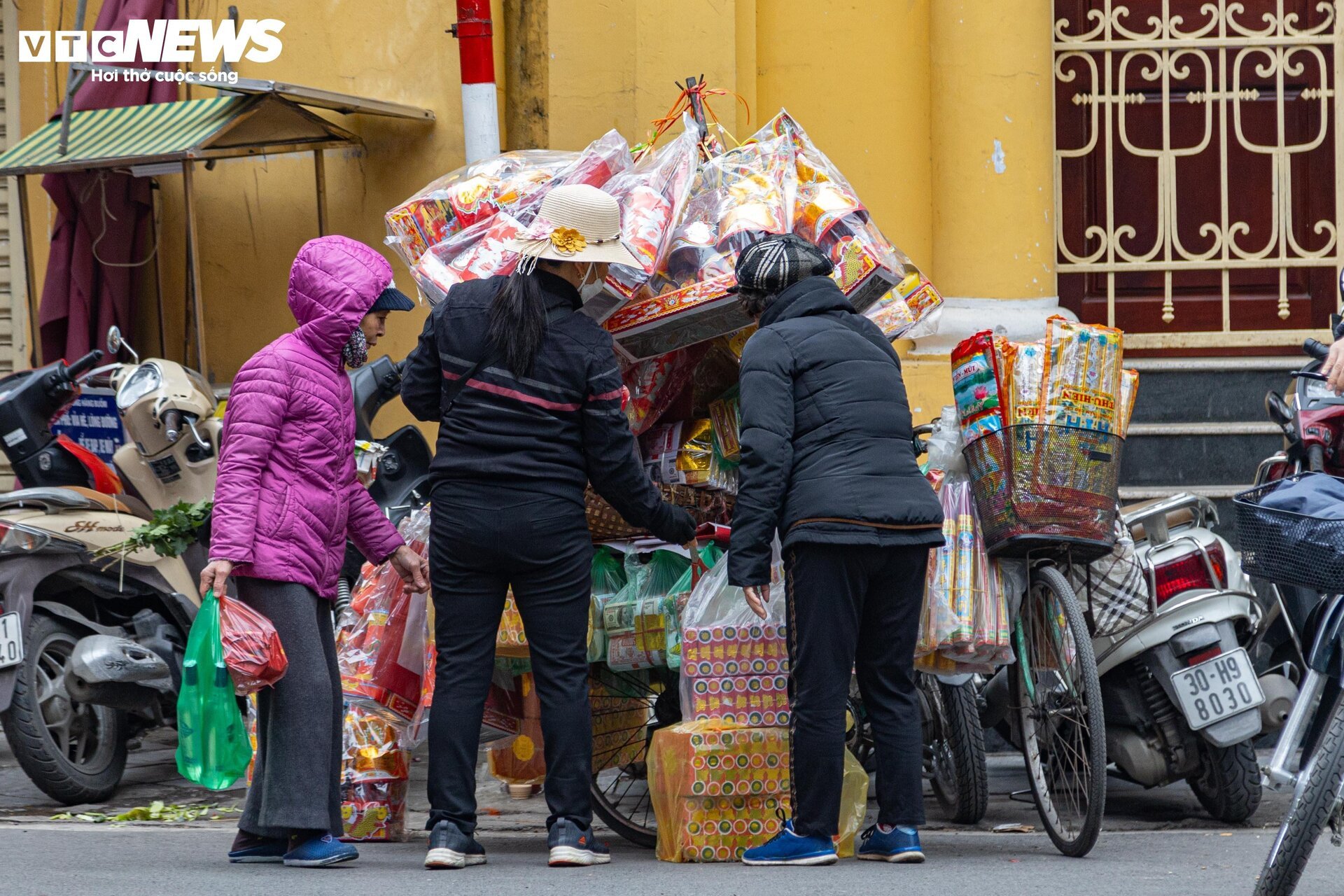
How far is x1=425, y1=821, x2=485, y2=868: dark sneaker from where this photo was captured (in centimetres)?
446

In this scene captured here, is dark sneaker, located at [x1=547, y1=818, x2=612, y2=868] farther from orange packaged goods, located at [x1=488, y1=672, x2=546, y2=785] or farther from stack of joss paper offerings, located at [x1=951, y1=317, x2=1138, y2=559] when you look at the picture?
stack of joss paper offerings, located at [x1=951, y1=317, x2=1138, y2=559]

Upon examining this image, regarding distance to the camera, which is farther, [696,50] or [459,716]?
[696,50]

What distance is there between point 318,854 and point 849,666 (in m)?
1.54

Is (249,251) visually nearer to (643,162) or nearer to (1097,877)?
(643,162)

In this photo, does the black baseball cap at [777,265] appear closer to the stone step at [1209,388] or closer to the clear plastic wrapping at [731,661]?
the clear plastic wrapping at [731,661]

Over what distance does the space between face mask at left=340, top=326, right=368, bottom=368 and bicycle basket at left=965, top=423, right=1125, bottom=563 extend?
181cm

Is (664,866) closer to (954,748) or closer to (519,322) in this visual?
(954,748)

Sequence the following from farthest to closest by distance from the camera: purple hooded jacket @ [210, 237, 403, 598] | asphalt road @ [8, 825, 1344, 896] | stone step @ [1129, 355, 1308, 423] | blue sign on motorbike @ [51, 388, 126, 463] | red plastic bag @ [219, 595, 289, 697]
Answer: stone step @ [1129, 355, 1308, 423], blue sign on motorbike @ [51, 388, 126, 463], purple hooded jacket @ [210, 237, 403, 598], red plastic bag @ [219, 595, 289, 697], asphalt road @ [8, 825, 1344, 896]

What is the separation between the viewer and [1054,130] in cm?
819

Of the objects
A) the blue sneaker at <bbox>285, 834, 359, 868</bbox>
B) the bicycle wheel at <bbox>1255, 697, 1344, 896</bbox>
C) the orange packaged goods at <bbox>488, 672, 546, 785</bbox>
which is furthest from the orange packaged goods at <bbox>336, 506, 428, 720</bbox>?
the bicycle wheel at <bbox>1255, 697, 1344, 896</bbox>

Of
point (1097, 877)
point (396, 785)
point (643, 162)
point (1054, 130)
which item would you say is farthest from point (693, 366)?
point (1054, 130)

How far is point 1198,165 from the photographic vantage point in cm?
821

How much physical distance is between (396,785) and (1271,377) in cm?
478

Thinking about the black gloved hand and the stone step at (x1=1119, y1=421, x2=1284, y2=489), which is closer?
the black gloved hand
